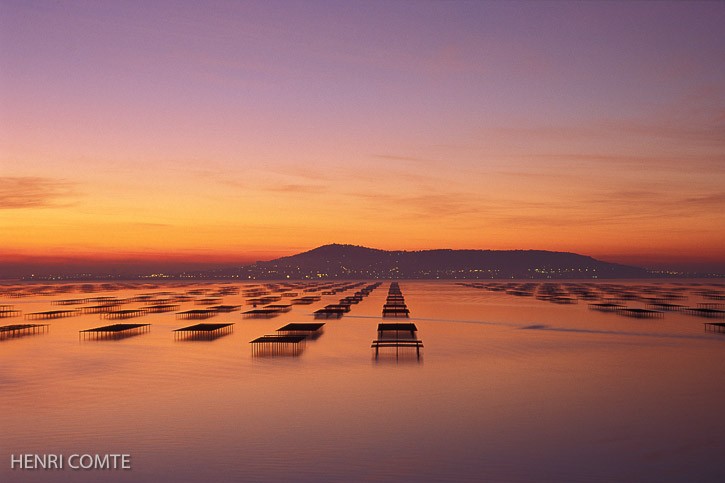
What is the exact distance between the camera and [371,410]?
21328 millimetres

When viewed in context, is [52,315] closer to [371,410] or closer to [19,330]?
[19,330]

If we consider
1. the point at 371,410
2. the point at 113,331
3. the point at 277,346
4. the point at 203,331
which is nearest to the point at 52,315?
the point at 113,331

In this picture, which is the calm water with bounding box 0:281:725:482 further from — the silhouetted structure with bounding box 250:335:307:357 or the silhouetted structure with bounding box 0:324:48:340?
the silhouetted structure with bounding box 0:324:48:340

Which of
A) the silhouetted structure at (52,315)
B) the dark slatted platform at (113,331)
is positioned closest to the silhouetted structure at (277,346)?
the dark slatted platform at (113,331)

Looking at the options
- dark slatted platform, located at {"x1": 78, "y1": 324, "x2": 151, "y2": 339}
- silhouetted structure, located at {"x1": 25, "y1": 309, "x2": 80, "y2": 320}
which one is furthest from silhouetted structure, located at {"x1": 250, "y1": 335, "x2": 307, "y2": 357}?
silhouetted structure, located at {"x1": 25, "y1": 309, "x2": 80, "y2": 320}

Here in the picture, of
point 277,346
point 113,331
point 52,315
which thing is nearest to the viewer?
point 277,346

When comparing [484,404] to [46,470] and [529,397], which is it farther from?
[46,470]

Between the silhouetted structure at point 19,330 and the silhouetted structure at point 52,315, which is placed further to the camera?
the silhouetted structure at point 52,315

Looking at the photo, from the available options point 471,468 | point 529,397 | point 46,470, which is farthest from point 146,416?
point 529,397

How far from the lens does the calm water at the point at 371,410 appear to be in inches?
611

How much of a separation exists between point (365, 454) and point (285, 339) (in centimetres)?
2060

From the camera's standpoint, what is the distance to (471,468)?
15.3 m

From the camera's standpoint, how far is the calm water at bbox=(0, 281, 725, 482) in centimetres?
1552

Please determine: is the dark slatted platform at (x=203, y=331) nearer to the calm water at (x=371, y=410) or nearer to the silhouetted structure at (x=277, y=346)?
the calm water at (x=371, y=410)
